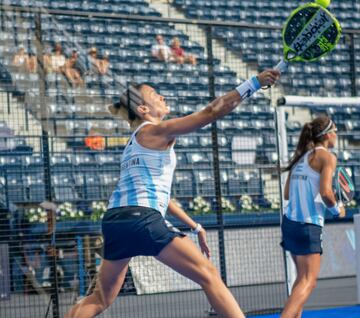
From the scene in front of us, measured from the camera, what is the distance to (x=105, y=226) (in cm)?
555

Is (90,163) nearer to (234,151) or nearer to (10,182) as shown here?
(10,182)

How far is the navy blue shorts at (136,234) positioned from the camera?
5465mm

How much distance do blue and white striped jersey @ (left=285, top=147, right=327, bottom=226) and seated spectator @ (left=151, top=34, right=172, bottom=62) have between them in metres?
2.58

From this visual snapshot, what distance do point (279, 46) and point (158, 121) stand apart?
4.82m

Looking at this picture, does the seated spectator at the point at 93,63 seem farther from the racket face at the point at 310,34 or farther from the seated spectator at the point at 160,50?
the racket face at the point at 310,34

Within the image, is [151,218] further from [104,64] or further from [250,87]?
[104,64]

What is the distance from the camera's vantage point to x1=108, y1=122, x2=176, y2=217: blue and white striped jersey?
5.59 metres

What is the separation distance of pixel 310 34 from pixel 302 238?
5.60 ft

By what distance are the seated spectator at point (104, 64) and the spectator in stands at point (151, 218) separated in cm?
263

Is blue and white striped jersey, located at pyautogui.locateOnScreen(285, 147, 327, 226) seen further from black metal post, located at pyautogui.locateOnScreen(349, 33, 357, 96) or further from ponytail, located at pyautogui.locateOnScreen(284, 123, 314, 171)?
black metal post, located at pyautogui.locateOnScreen(349, 33, 357, 96)

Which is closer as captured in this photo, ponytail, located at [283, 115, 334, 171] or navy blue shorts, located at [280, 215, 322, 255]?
navy blue shorts, located at [280, 215, 322, 255]

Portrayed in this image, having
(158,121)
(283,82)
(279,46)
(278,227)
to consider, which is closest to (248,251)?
(278,227)

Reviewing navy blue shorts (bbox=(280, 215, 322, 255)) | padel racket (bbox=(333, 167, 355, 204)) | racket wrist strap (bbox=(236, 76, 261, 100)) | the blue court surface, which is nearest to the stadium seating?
padel racket (bbox=(333, 167, 355, 204))

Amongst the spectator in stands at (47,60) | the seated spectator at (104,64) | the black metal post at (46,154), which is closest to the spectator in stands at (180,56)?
the seated spectator at (104,64)
